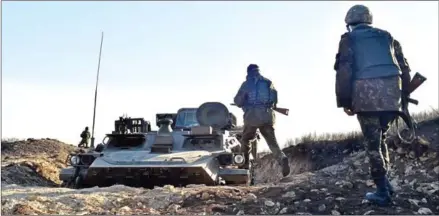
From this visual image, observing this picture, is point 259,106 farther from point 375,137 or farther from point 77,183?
point 375,137

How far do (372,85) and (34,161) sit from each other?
34.3 feet

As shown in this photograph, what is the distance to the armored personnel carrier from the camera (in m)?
9.03

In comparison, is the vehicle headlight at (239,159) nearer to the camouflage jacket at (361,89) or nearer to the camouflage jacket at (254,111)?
the camouflage jacket at (254,111)

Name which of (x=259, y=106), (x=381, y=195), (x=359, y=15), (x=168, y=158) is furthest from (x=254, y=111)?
(x=381, y=195)

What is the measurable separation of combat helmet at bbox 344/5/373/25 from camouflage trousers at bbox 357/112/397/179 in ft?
3.11

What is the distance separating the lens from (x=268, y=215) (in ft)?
18.8

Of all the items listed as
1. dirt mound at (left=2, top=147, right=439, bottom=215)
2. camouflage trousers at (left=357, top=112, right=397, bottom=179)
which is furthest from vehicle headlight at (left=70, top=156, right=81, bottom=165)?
camouflage trousers at (left=357, top=112, right=397, bottom=179)

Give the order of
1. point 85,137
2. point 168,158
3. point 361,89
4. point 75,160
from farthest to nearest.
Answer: point 85,137 < point 75,160 < point 168,158 < point 361,89

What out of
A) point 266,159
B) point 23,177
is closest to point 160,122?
point 23,177

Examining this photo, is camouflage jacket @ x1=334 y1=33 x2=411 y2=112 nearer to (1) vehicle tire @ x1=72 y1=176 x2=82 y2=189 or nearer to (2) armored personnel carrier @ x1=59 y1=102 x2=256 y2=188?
(2) armored personnel carrier @ x1=59 y1=102 x2=256 y2=188

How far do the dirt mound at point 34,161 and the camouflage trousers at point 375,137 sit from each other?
7162mm

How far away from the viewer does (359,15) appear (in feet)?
20.4

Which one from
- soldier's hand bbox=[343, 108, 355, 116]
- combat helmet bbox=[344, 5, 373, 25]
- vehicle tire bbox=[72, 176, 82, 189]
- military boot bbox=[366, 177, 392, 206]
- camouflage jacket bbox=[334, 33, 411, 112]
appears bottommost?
vehicle tire bbox=[72, 176, 82, 189]

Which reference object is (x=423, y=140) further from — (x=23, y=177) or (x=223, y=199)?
(x=23, y=177)
